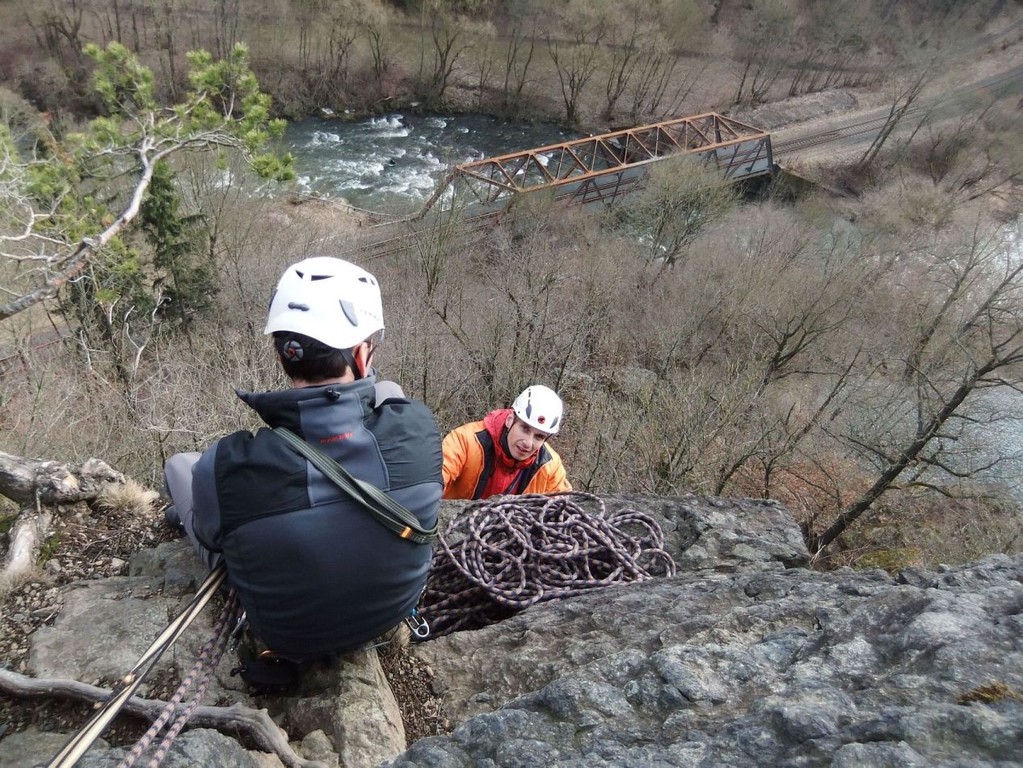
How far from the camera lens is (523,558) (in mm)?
3379

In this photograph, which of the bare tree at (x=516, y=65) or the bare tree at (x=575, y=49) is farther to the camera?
the bare tree at (x=516, y=65)

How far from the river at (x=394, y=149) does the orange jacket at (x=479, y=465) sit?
19408mm

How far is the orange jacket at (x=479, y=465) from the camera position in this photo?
445 centimetres

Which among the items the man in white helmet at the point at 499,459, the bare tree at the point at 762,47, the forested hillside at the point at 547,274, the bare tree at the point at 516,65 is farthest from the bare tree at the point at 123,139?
the bare tree at the point at 762,47

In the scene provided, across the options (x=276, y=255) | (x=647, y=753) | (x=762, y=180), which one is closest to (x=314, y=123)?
(x=276, y=255)

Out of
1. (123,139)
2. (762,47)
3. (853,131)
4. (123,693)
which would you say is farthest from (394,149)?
(123,693)

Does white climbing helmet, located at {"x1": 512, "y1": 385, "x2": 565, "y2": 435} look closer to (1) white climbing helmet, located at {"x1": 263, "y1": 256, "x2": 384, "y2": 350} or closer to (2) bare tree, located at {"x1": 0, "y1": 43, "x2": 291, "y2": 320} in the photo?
(1) white climbing helmet, located at {"x1": 263, "y1": 256, "x2": 384, "y2": 350}

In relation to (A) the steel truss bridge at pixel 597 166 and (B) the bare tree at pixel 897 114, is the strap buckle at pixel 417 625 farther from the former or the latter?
(B) the bare tree at pixel 897 114

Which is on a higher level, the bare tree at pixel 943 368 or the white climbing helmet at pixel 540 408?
the white climbing helmet at pixel 540 408

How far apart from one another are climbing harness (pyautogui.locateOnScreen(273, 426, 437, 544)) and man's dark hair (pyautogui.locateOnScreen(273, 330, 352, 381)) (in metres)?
0.26

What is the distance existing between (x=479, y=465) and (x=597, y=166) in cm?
2818

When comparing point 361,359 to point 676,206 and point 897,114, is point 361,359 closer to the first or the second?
point 676,206

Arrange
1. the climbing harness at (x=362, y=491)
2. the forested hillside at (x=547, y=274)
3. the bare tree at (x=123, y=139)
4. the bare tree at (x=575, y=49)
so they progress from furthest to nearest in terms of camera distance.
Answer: the bare tree at (x=575, y=49)
the forested hillside at (x=547, y=274)
the bare tree at (x=123, y=139)
the climbing harness at (x=362, y=491)

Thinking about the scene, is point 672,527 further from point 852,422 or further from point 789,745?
point 852,422
